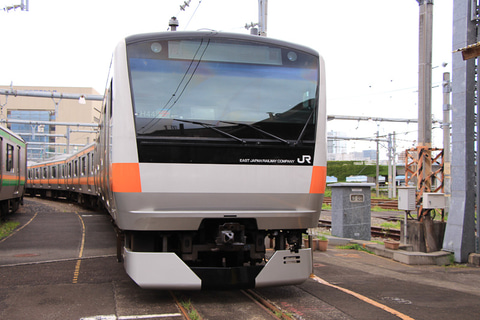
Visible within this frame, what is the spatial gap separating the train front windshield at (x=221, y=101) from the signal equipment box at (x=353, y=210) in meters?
6.87

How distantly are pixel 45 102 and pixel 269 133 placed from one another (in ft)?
232

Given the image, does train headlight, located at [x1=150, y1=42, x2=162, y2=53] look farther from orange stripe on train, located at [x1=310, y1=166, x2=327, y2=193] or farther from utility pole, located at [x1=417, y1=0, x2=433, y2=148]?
utility pole, located at [x1=417, y1=0, x2=433, y2=148]

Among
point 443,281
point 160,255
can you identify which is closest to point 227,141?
point 160,255

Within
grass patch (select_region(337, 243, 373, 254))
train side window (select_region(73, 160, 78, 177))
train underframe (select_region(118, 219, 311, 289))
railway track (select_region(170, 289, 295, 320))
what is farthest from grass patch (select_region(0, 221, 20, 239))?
grass patch (select_region(337, 243, 373, 254))

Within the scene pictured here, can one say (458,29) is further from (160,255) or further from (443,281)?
(160,255)

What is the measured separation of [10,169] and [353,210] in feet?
Answer: 36.1

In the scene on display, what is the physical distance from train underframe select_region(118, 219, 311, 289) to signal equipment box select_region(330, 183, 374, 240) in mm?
6616

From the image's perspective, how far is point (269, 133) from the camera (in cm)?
552

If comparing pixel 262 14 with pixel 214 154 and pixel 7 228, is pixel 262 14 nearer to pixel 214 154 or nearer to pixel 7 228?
pixel 214 154

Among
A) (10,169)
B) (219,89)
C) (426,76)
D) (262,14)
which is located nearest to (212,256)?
(219,89)

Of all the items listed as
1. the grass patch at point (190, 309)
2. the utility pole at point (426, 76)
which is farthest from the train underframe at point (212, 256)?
the utility pole at point (426, 76)

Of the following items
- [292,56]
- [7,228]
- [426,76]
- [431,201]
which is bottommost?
[7,228]

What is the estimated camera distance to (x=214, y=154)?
5328 millimetres

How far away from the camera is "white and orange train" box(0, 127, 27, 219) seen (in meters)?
14.1
